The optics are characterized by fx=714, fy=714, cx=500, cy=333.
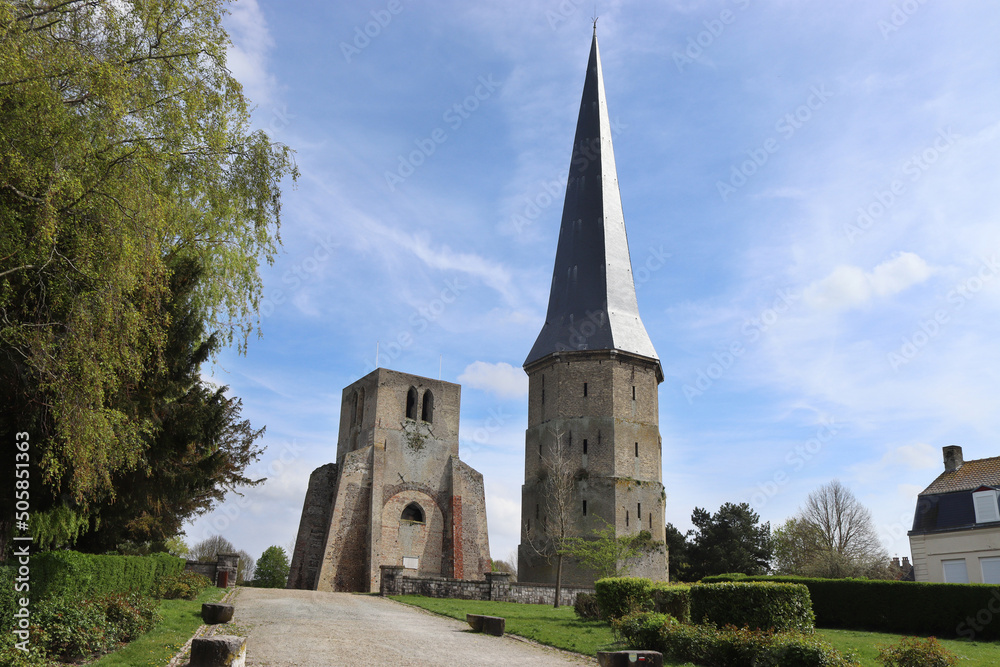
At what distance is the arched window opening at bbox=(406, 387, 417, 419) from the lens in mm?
31750

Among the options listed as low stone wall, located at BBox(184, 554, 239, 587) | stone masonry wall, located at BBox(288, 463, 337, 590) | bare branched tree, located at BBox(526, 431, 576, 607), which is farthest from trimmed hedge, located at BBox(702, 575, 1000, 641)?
low stone wall, located at BBox(184, 554, 239, 587)

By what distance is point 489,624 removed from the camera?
1366cm

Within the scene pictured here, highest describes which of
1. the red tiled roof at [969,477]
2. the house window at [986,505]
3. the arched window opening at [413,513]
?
the red tiled roof at [969,477]

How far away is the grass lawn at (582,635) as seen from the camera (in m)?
12.0

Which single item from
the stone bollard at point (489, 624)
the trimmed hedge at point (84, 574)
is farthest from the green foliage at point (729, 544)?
the trimmed hedge at point (84, 574)

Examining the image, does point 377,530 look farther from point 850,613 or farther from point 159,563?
point 850,613

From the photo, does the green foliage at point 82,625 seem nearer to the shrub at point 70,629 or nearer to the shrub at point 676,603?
the shrub at point 70,629

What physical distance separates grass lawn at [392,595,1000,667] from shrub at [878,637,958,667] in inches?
23.7

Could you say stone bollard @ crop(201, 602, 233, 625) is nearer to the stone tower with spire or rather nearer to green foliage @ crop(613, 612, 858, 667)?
green foliage @ crop(613, 612, 858, 667)

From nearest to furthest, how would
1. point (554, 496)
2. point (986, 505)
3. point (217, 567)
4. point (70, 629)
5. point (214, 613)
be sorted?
point (70, 629) < point (214, 613) < point (217, 567) < point (986, 505) < point (554, 496)

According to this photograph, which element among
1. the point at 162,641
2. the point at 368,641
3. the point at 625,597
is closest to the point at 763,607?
the point at 625,597

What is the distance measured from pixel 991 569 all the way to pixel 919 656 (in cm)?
1972

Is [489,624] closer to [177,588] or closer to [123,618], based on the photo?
[123,618]

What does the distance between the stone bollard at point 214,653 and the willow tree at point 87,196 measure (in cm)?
245
